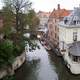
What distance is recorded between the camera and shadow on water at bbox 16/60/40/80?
26.9 meters

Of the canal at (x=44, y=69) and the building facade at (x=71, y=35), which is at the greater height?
the building facade at (x=71, y=35)

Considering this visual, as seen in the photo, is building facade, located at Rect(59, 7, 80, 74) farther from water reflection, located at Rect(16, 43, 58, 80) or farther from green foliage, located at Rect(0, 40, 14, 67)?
green foliage, located at Rect(0, 40, 14, 67)

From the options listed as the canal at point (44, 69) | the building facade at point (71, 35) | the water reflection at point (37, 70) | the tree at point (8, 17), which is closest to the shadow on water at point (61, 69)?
the canal at point (44, 69)

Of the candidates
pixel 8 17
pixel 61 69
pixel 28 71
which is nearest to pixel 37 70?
→ pixel 28 71

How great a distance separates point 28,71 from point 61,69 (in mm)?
4388

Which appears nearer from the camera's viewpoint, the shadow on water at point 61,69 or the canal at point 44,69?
the shadow on water at point 61,69

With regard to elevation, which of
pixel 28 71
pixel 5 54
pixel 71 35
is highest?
pixel 71 35

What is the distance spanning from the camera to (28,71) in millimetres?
29531

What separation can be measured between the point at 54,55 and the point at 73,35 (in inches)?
249

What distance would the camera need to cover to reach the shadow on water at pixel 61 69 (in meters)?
26.4

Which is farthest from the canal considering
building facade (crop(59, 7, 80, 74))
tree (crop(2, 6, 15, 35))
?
tree (crop(2, 6, 15, 35))

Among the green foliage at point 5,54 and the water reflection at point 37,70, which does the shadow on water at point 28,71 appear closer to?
the water reflection at point 37,70

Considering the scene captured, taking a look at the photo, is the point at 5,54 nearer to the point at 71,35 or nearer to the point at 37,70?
the point at 37,70

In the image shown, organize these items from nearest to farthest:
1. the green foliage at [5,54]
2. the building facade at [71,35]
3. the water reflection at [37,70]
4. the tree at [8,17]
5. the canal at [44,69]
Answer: the green foliage at [5,54] → the canal at [44,69] → the water reflection at [37,70] → the building facade at [71,35] → the tree at [8,17]
